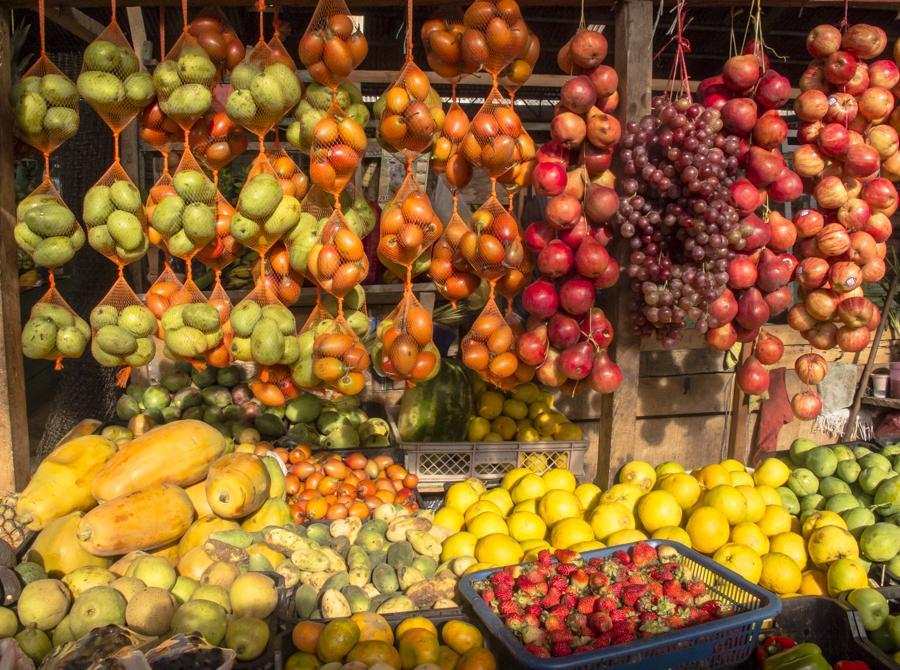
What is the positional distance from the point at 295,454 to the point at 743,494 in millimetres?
1931

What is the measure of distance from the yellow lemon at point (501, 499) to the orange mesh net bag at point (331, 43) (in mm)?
1747

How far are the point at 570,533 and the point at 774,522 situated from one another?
2.58ft

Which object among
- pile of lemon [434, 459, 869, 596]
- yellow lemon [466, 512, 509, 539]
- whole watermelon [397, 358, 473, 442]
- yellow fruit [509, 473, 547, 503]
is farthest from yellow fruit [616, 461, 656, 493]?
whole watermelon [397, 358, 473, 442]

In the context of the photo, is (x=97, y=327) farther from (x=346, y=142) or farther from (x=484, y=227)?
(x=484, y=227)

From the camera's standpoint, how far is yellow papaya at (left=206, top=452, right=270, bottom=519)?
2414 millimetres

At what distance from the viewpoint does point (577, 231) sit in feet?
8.78

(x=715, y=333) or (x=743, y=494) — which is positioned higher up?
(x=715, y=333)

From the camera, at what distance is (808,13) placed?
4.28m

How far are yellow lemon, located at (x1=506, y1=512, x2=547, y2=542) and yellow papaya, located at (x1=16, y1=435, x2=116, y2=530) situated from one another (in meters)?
1.57

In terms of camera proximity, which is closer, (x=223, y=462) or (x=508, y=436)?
(x=223, y=462)

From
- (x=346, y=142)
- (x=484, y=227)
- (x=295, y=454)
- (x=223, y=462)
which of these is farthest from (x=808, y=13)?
(x=223, y=462)

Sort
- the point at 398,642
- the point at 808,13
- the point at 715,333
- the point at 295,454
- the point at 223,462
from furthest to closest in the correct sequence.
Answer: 1. the point at 808,13
2. the point at 295,454
3. the point at 715,333
4. the point at 223,462
5. the point at 398,642

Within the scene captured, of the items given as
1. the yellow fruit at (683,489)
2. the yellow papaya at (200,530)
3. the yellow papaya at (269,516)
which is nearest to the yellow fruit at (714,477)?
the yellow fruit at (683,489)

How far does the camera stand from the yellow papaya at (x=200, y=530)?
239cm
